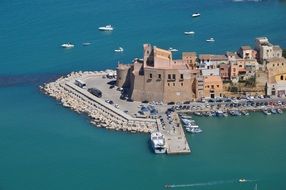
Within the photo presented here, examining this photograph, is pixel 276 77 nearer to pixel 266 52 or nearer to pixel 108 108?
pixel 266 52

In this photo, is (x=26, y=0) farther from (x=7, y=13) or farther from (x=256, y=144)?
(x=256, y=144)

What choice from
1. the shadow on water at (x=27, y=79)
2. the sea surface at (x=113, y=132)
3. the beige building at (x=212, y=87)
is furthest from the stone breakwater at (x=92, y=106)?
the beige building at (x=212, y=87)

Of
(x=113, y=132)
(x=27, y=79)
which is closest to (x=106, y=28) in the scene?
(x=27, y=79)

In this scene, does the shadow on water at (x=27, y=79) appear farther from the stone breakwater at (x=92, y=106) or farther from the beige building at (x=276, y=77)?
the beige building at (x=276, y=77)

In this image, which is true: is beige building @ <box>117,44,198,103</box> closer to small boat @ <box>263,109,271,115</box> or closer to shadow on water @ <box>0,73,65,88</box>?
small boat @ <box>263,109,271,115</box>

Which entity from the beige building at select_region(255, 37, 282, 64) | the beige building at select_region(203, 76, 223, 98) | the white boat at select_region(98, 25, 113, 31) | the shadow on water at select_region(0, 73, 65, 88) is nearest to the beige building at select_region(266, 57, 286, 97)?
the beige building at select_region(255, 37, 282, 64)
